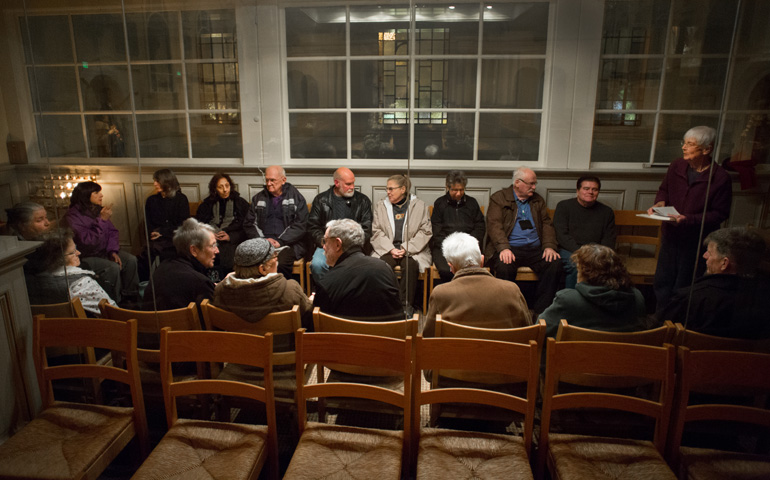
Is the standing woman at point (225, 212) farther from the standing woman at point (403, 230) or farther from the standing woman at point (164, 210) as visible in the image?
the standing woman at point (403, 230)

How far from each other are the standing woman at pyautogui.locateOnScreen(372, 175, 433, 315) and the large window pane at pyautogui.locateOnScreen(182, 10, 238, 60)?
1483 millimetres

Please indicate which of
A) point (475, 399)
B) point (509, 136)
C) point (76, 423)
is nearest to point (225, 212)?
point (76, 423)

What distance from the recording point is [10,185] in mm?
2361

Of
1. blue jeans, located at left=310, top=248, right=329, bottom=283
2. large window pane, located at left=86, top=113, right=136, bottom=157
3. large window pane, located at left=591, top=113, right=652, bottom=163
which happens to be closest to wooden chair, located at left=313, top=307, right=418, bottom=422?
blue jeans, located at left=310, top=248, right=329, bottom=283

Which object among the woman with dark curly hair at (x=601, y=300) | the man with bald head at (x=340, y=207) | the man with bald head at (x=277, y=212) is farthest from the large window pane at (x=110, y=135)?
the woman with dark curly hair at (x=601, y=300)

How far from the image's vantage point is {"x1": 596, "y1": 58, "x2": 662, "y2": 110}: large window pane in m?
2.43

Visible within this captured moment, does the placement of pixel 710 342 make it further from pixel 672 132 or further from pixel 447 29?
pixel 447 29

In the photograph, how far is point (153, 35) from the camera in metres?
2.77

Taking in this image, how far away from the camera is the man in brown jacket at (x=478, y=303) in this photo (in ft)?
6.15

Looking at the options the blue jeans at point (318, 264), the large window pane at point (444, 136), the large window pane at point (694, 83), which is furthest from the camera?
the large window pane at point (444, 136)

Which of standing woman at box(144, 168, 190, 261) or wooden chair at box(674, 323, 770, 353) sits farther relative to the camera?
standing woman at box(144, 168, 190, 261)

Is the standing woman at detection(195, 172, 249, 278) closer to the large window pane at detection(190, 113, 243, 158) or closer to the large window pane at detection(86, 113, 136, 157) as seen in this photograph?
the large window pane at detection(190, 113, 243, 158)

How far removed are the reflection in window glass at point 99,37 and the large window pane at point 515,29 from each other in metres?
2.26

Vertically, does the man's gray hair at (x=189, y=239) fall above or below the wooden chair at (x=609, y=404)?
above
